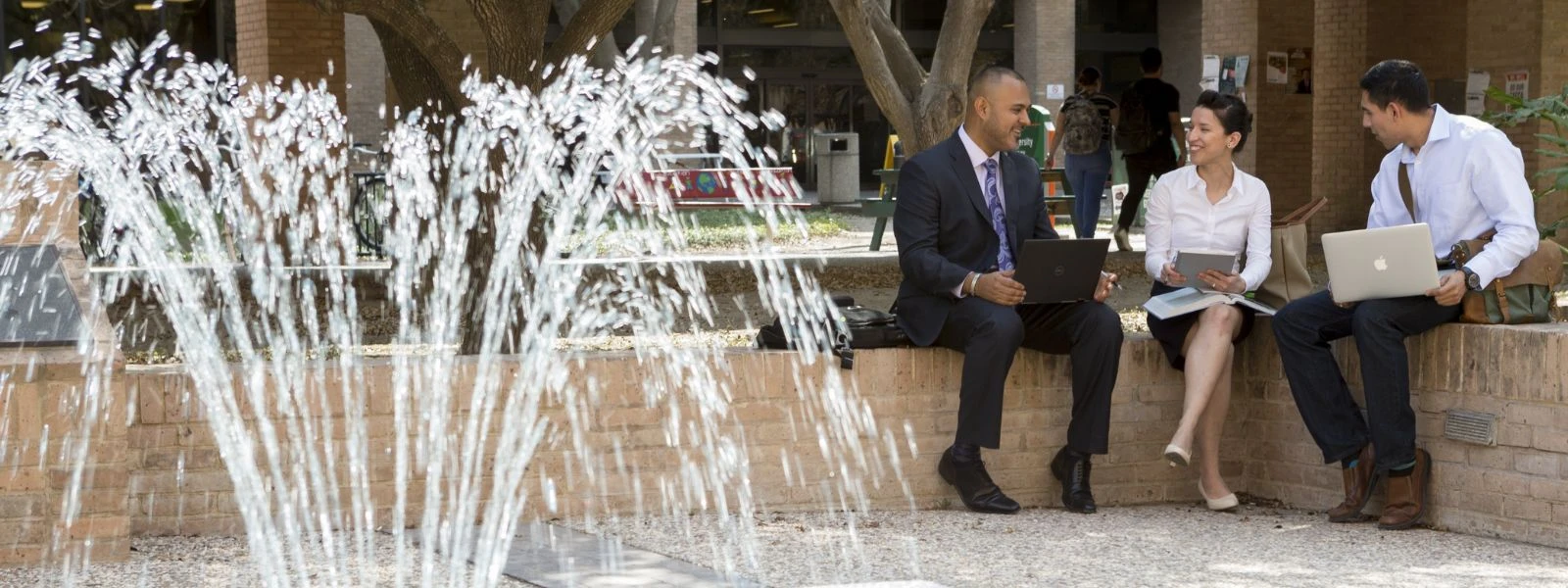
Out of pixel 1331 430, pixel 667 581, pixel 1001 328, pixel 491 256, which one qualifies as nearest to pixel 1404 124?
pixel 1331 430

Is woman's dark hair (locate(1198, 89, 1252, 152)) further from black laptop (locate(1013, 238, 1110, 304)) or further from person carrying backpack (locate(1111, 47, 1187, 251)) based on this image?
person carrying backpack (locate(1111, 47, 1187, 251))

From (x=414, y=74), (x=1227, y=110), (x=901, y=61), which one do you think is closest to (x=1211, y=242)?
(x=1227, y=110)

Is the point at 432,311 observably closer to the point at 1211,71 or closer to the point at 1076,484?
the point at 1076,484

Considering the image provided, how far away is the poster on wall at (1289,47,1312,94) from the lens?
20125 millimetres

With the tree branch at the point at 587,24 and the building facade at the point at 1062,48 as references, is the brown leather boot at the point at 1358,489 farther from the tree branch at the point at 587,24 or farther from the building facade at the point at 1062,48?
the building facade at the point at 1062,48

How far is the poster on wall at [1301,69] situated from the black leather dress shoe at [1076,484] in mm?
14464

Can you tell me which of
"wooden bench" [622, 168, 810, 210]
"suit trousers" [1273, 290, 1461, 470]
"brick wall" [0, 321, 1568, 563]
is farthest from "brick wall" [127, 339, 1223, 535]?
"wooden bench" [622, 168, 810, 210]

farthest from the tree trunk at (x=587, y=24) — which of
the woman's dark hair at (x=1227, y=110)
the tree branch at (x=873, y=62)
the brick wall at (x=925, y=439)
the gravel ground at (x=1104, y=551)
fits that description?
the tree branch at (x=873, y=62)

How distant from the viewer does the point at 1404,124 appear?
639 cm

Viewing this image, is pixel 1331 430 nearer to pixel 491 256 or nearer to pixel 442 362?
pixel 442 362

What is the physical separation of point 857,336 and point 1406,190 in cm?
201

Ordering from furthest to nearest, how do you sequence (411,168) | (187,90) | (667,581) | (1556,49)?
(187,90), (1556,49), (411,168), (667,581)

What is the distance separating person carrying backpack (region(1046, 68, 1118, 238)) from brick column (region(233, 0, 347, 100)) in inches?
244

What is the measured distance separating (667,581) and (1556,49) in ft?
47.5
